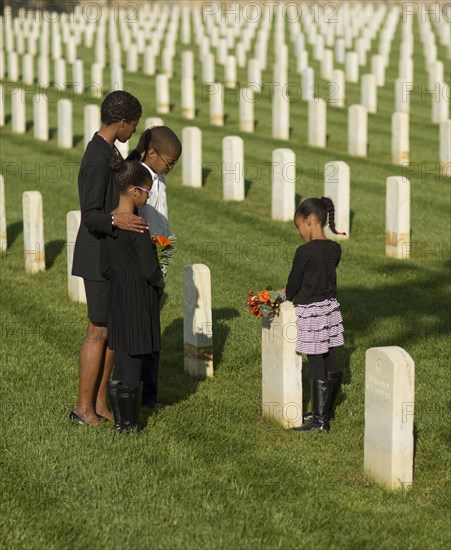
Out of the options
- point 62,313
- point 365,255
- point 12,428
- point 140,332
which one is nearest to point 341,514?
point 140,332

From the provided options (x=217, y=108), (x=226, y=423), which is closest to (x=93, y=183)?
(x=226, y=423)

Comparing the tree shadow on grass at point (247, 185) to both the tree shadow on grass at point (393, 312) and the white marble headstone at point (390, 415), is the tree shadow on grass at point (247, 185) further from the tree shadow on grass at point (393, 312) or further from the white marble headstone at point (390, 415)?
the white marble headstone at point (390, 415)

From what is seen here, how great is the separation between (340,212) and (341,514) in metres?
7.63

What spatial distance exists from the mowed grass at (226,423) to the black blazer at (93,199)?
105cm

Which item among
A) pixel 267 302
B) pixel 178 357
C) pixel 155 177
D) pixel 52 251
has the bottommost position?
pixel 178 357

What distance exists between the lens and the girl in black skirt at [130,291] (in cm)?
721

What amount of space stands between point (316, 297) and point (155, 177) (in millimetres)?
1462

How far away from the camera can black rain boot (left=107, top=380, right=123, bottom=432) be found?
286 inches

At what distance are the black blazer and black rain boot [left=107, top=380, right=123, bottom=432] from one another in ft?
2.24

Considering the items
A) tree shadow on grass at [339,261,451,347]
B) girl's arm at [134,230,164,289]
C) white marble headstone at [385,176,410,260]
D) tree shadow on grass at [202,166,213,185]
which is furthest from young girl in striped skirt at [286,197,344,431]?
tree shadow on grass at [202,166,213,185]

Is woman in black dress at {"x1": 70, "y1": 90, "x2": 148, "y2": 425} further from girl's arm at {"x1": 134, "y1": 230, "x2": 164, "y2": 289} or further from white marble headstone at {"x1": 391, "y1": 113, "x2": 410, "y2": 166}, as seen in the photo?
white marble headstone at {"x1": 391, "y1": 113, "x2": 410, "y2": 166}

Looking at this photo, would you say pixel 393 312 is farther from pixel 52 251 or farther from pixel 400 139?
pixel 400 139

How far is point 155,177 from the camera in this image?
8.06m

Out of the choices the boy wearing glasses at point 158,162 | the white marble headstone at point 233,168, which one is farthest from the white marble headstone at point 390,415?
the white marble headstone at point 233,168
